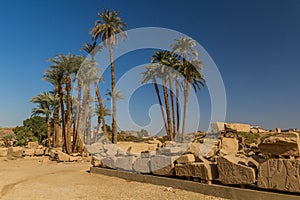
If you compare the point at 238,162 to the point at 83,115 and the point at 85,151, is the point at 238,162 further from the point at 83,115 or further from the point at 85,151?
the point at 83,115

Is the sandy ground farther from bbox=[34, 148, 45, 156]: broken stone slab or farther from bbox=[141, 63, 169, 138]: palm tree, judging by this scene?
bbox=[141, 63, 169, 138]: palm tree

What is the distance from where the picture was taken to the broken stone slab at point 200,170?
6.59 meters

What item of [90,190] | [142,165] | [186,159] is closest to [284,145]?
[186,159]

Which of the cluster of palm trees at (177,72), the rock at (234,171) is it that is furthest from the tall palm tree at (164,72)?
the rock at (234,171)

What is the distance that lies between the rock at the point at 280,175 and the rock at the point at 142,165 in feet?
12.1

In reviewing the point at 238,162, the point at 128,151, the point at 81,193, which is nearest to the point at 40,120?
the point at 128,151

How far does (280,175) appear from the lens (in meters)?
5.35

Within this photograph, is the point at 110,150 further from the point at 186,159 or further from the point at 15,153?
the point at 15,153

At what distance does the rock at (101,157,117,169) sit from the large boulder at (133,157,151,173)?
141 centimetres

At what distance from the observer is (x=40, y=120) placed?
138ft

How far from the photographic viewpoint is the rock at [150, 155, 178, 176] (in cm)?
763

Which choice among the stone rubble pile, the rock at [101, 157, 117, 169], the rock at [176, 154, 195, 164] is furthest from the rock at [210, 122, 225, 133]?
the rock at [176, 154, 195, 164]

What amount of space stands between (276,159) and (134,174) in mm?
4709

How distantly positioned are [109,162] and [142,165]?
2248 millimetres
